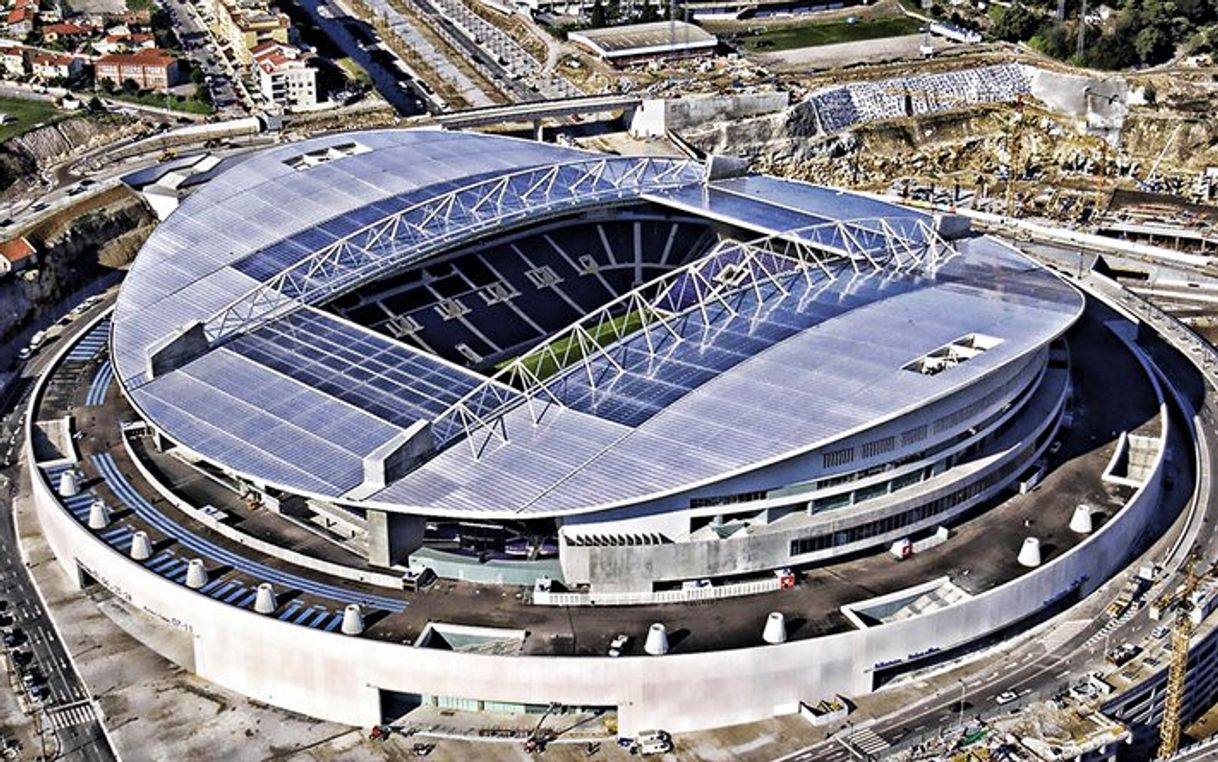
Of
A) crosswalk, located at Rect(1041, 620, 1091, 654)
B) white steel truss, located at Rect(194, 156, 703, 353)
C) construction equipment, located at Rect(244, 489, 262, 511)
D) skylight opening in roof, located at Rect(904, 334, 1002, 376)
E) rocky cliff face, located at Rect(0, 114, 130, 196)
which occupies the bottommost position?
crosswalk, located at Rect(1041, 620, 1091, 654)

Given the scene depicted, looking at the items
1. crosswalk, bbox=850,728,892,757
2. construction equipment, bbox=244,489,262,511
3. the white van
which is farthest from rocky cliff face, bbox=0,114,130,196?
crosswalk, bbox=850,728,892,757

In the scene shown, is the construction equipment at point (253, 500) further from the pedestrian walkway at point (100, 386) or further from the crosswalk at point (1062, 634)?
the crosswalk at point (1062, 634)

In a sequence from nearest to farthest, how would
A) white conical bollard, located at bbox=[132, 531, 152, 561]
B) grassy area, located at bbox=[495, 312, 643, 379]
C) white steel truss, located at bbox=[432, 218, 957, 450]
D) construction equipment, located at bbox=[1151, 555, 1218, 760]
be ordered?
construction equipment, located at bbox=[1151, 555, 1218, 760], white conical bollard, located at bbox=[132, 531, 152, 561], white steel truss, located at bbox=[432, 218, 957, 450], grassy area, located at bbox=[495, 312, 643, 379]

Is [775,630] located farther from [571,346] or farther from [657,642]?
[571,346]

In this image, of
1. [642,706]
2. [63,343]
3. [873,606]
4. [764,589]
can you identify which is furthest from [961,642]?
[63,343]

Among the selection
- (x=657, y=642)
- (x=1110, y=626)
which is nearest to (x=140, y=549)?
(x=657, y=642)

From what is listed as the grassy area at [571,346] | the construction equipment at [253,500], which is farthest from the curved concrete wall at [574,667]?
the grassy area at [571,346]

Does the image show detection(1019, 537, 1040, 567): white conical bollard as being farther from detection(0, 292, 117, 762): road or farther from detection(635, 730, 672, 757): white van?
detection(0, 292, 117, 762): road
